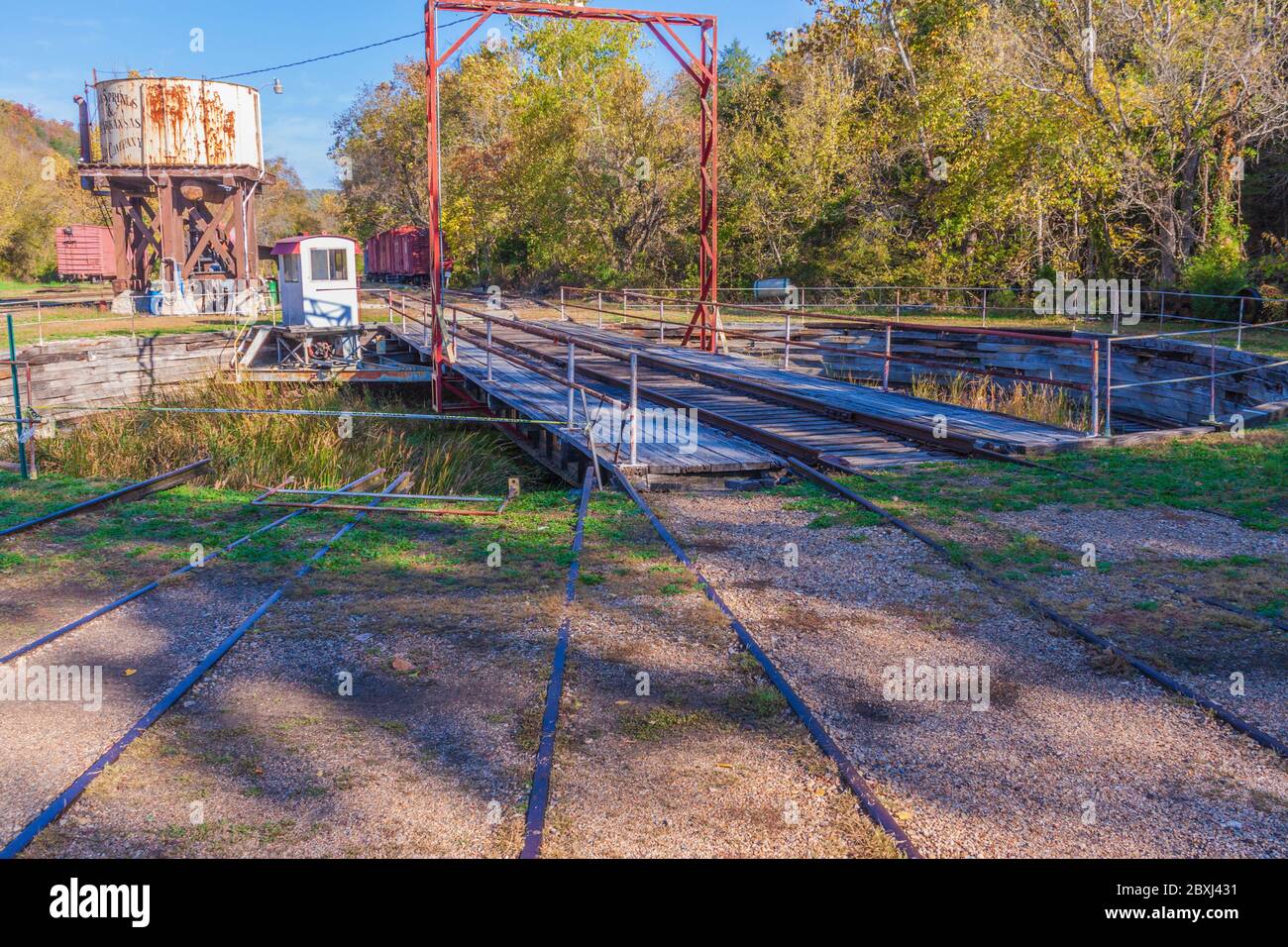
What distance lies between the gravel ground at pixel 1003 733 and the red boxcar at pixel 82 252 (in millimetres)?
55817

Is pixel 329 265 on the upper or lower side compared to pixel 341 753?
upper

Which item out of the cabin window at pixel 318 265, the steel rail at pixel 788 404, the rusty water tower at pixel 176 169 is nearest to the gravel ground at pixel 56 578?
Answer: the steel rail at pixel 788 404

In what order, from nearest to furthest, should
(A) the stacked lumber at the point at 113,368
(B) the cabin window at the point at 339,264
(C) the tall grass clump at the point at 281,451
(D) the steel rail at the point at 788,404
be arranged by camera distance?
(D) the steel rail at the point at 788,404 → (C) the tall grass clump at the point at 281,451 → (A) the stacked lumber at the point at 113,368 → (B) the cabin window at the point at 339,264

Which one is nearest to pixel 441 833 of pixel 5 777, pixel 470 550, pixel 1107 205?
pixel 5 777

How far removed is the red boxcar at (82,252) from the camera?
55.2 meters

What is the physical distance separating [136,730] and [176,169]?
3703 cm

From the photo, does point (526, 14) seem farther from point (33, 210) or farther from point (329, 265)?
point (33, 210)

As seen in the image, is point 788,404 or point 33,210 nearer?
point 788,404

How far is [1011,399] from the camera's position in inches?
778

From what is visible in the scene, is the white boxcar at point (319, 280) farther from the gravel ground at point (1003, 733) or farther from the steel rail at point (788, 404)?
the gravel ground at point (1003, 733)

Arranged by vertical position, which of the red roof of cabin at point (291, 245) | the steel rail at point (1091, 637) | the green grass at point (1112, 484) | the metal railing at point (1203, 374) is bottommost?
the steel rail at point (1091, 637)

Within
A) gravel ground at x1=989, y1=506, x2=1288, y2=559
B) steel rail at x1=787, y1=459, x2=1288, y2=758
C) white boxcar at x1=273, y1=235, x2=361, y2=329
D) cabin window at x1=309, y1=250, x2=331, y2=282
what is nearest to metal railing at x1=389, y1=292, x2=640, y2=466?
white boxcar at x1=273, y1=235, x2=361, y2=329

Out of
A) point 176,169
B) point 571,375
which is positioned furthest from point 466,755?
point 176,169
